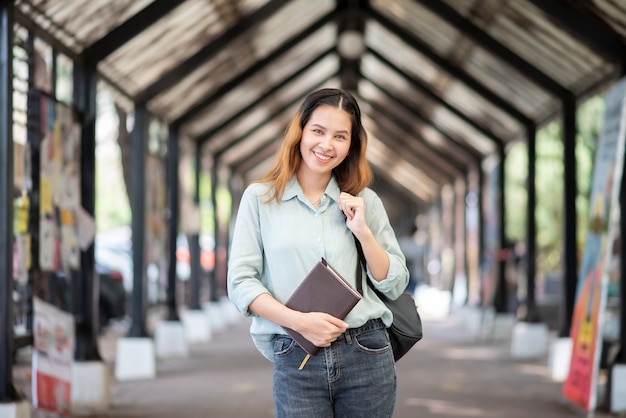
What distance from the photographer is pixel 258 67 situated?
1279 cm

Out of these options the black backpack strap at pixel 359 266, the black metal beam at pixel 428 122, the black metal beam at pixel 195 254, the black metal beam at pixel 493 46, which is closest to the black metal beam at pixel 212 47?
the black metal beam at pixel 493 46

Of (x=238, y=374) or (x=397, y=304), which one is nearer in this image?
(x=397, y=304)

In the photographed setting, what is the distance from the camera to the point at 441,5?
1023cm

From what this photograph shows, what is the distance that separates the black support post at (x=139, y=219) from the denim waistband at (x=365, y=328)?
813 cm

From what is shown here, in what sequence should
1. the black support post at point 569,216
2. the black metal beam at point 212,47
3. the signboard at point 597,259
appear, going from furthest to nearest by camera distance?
the black metal beam at point 212,47, the black support post at point 569,216, the signboard at point 597,259

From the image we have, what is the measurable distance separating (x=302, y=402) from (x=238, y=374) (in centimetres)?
817

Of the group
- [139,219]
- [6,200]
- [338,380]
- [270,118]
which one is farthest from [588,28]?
[270,118]

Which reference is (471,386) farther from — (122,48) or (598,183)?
(122,48)

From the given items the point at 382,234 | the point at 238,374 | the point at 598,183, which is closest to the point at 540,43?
the point at 598,183

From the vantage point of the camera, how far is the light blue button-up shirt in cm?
295

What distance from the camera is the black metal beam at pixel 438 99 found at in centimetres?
1421

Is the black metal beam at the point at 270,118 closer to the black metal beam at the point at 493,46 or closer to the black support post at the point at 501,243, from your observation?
the black support post at the point at 501,243

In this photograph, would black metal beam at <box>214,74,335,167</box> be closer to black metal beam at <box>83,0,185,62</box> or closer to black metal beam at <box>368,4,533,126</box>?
black metal beam at <box>368,4,533,126</box>

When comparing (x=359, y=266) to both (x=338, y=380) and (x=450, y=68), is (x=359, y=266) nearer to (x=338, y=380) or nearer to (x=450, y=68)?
(x=338, y=380)
